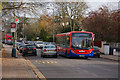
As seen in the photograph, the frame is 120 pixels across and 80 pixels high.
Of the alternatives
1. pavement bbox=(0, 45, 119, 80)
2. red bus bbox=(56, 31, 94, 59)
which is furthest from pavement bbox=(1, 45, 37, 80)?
red bus bbox=(56, 31, 94, 59)

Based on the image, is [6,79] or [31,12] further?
[31,12]

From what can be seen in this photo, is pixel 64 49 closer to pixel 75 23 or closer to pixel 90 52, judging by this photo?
pixel 90 52

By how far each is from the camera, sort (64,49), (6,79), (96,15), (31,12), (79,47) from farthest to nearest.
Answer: (96,15) → (64,49) → (79,47) → (31,12) → (6,79)

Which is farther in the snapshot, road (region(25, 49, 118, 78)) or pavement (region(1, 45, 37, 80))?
road (region(25, 49, 118, 78))

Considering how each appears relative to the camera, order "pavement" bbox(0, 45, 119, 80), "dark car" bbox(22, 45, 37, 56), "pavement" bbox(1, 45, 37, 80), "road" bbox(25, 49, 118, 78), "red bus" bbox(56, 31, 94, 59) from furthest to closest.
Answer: "dark car" bbox(22, 45, 37, 56)
"red bus" bbox(56, 31, 94, 59)
"road" bbox(25, 49, 118, 78)
"pavement" bbox(0, 45, 119, 80)
"pavement" bbox(1, 45, 37, 80)

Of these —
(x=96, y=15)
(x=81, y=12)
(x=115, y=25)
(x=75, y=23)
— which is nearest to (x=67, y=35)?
(x=115, y=25)

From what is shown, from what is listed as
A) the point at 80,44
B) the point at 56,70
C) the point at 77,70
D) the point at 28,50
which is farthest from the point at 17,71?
the point at 28,50

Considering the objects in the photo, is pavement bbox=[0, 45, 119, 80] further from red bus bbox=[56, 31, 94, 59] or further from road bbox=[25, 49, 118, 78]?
red bus bbox=[56, 31, 94, 59]

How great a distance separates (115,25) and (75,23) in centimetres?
1351

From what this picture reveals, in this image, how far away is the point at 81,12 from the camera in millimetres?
43875

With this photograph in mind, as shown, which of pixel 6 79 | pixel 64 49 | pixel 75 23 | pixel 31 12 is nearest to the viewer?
pixel 6 79

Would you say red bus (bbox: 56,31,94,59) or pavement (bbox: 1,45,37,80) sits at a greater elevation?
red bus (bbox: 56,31,94,59)

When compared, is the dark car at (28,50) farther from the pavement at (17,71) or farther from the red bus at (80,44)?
the pavement at (17,71)

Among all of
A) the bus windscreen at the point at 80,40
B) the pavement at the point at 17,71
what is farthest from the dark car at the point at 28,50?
the pavement at the point at 17,71
